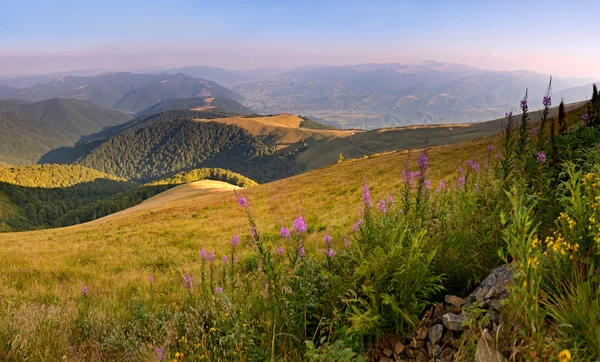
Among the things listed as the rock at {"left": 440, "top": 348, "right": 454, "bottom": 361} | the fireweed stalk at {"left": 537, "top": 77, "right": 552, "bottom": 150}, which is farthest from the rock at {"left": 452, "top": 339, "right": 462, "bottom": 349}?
the fireweed stalk at {"left": 537, "top": 77, "right": 552, "bottom": 150}

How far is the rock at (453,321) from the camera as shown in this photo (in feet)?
8.74

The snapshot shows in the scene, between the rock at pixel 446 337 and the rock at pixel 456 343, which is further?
the rock at pixel 446 337

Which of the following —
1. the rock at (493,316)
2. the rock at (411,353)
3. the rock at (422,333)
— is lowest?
the rock at (411,353)

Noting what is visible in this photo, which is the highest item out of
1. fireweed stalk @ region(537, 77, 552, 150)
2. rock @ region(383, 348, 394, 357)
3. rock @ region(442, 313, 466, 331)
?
fireweed stalk @ region(537, 77, 552, 150)

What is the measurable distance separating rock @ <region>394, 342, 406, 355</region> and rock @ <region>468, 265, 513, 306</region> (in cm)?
76

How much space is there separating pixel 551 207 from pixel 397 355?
9.05 ft

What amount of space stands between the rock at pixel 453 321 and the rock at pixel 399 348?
410 mm

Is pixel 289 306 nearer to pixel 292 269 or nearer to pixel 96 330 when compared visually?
pixel 292 269

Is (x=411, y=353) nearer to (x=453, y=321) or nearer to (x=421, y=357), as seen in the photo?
(x=421, y=357)

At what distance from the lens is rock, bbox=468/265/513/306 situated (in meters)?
2.74

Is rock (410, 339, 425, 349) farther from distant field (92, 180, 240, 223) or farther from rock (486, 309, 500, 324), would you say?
distant field (92, 180, 240, 223)

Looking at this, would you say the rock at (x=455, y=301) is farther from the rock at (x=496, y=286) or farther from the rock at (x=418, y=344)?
the rock at (x=418, y=344)

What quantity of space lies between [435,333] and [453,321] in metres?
0.18

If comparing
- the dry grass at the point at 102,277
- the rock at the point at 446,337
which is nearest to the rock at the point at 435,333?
the rock at the point at 446,337
